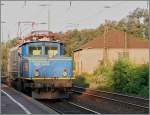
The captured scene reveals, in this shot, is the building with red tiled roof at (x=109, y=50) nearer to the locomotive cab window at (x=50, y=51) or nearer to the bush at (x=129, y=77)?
the bush at (x=129, y=77)

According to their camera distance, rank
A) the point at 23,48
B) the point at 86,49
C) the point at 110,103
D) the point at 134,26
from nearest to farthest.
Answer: the point at 110,103, the point at 23,48, the point at 86,49, the point at 134,26

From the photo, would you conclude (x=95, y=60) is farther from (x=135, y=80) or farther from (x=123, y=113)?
(x=123, y=113)

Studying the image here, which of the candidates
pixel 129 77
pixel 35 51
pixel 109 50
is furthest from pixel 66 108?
pixel 109 50

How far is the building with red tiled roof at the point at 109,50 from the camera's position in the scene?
223 feet

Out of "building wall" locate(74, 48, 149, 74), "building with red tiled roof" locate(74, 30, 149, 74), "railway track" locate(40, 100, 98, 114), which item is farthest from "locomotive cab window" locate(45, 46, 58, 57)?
"building wall" locate(74, 48, 149, 74)

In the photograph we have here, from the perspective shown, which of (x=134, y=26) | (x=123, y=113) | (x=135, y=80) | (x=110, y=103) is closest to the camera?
(x=123, y=113)

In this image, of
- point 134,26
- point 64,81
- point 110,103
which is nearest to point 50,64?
point 64,81

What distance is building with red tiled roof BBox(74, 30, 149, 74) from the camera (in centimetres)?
6800

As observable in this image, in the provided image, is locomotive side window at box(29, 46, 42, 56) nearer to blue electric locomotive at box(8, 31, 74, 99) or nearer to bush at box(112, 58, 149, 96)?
blue electric locomotive at box(8, 31, 74, 99)

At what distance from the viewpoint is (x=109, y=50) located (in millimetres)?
68500

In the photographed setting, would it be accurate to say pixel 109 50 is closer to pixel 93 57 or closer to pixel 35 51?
pixel 93 57

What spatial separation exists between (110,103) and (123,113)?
5362 millimetres

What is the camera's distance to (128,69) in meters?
32.0

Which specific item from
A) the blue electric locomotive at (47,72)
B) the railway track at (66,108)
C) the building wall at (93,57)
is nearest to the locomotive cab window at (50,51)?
the blue electric locomotive at (47,72)
